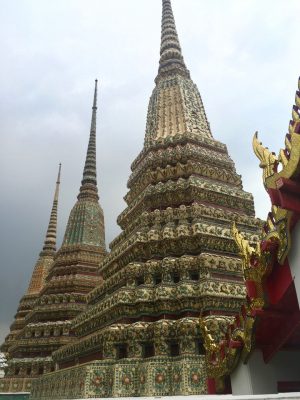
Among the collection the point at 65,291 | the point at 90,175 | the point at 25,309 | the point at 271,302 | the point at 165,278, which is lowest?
the point at 271,302

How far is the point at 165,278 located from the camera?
11000 millimetres

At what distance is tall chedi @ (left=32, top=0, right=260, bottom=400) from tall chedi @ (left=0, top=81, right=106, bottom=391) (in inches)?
255

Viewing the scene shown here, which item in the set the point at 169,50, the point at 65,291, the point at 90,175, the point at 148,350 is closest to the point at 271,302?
the point at 148,350

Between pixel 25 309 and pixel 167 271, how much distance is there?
76.1 ft

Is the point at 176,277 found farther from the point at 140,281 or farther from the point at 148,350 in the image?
the point at 148,350

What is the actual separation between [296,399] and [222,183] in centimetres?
1142

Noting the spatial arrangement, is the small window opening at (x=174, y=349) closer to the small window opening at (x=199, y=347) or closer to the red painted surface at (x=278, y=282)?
the small window opening at (x=199, y=347)

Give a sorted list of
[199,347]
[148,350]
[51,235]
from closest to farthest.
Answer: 1. [199,347]
2. [148,350]
3. [51,235]

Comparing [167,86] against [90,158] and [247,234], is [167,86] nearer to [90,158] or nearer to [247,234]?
[247,234]

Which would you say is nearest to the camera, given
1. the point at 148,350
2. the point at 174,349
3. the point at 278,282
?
the point at 278,282

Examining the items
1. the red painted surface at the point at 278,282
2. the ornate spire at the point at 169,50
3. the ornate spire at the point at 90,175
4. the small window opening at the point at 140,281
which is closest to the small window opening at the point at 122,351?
the small window opening at the point at 140,281

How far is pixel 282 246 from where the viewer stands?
4742 mm

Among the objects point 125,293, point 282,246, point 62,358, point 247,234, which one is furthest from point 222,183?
point 282,246

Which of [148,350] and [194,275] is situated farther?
[194,275]
